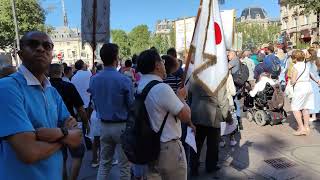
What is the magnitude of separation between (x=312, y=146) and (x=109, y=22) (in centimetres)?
420

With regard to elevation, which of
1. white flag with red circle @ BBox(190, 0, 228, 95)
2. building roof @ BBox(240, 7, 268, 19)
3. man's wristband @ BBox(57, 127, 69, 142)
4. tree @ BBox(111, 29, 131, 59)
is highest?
building roof @ BBox(240, 7, 268, 19)

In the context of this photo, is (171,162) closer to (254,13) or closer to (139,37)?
(139,37)

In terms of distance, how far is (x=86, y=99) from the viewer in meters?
8.89

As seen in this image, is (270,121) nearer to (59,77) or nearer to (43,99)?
(59,77)

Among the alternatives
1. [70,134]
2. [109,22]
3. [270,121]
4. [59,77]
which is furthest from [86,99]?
[70,134]

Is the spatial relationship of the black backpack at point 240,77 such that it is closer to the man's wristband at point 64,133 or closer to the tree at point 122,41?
the man's wristband at point 64,133

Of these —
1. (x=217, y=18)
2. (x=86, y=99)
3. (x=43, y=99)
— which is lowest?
(x=86, y=99)

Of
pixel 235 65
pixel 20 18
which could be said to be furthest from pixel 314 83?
pixel 20 18

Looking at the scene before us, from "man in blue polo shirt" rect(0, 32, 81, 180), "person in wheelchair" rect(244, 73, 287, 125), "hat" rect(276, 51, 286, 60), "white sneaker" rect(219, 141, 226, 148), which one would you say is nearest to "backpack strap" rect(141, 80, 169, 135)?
"man in blue polo shirt" rect(0, 32, 81, 180)

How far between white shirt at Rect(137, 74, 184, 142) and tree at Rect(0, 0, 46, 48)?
1751 inches

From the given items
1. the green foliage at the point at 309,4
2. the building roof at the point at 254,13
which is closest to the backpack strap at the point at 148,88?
the green foliage at the point at 309,4

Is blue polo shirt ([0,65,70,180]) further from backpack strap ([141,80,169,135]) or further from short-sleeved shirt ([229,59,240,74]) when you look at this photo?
short-sleeved shirt ([229,59,240,74])

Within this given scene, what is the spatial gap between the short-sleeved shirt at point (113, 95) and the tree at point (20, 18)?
4296 centimetres

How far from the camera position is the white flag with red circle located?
184 inches
